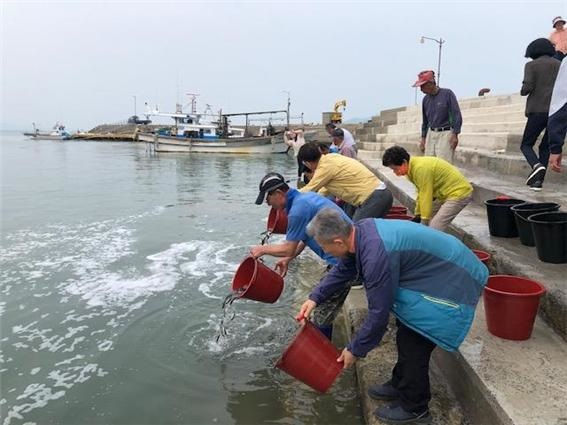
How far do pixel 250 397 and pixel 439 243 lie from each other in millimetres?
2188

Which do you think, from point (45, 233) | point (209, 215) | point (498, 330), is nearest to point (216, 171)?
point (209, 215)

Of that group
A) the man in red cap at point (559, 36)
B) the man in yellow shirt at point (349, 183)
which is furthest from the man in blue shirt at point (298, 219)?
the man in red cap at point (559, 36)

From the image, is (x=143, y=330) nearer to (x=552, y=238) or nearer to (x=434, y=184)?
(x=434, y=184)

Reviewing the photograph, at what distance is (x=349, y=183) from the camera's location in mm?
5078

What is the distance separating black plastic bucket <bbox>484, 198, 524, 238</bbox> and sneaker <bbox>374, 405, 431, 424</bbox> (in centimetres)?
234

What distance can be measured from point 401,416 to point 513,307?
0.98 meters

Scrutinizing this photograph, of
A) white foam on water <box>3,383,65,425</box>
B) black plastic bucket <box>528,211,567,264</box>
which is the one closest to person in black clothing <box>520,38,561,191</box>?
black plastic bucket <box>528,211,567,264</box>

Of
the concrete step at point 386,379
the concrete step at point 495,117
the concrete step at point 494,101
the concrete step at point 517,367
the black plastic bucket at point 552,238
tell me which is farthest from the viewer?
the concrete step at point 494,101

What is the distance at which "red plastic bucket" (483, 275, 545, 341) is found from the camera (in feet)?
9.85

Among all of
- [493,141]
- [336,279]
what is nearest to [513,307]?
[336,279]

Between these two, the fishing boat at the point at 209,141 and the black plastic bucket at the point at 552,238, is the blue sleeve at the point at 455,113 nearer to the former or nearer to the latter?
the black plastic bucket at the point at 552,238

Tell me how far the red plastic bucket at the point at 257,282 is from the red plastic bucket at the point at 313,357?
1026 millimetres

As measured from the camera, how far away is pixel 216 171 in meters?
26.9

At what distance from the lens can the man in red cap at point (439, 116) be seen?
6660mm
